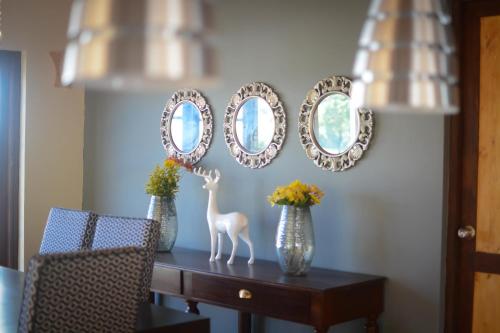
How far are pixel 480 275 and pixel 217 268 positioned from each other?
1.33 m

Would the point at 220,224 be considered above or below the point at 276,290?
above

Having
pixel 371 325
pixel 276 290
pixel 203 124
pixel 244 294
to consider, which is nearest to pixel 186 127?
pixel 203 124

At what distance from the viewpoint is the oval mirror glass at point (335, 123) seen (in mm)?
3947

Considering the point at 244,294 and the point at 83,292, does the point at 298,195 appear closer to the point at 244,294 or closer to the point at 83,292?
the point at 244,294

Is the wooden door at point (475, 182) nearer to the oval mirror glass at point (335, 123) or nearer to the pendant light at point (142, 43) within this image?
the oval mirror glass at point (335, 123)

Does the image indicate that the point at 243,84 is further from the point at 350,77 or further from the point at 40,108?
the point at 40,108

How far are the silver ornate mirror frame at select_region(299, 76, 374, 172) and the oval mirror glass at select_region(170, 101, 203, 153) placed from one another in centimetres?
86

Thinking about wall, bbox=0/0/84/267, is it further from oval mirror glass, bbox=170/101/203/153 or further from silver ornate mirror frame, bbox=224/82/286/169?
silver ornate mirror frame, bbox=224/82/286/169

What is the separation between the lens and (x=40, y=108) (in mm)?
5363

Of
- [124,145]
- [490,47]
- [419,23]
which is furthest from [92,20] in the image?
[124,145]

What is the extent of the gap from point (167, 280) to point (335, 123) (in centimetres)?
125

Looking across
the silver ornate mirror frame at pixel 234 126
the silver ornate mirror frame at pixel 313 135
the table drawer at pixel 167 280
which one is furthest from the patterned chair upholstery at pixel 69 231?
the silver ornate mirror frame at pixel 313 135

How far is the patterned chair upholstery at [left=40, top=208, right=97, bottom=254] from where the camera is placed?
3.70m

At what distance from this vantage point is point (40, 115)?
537cm
